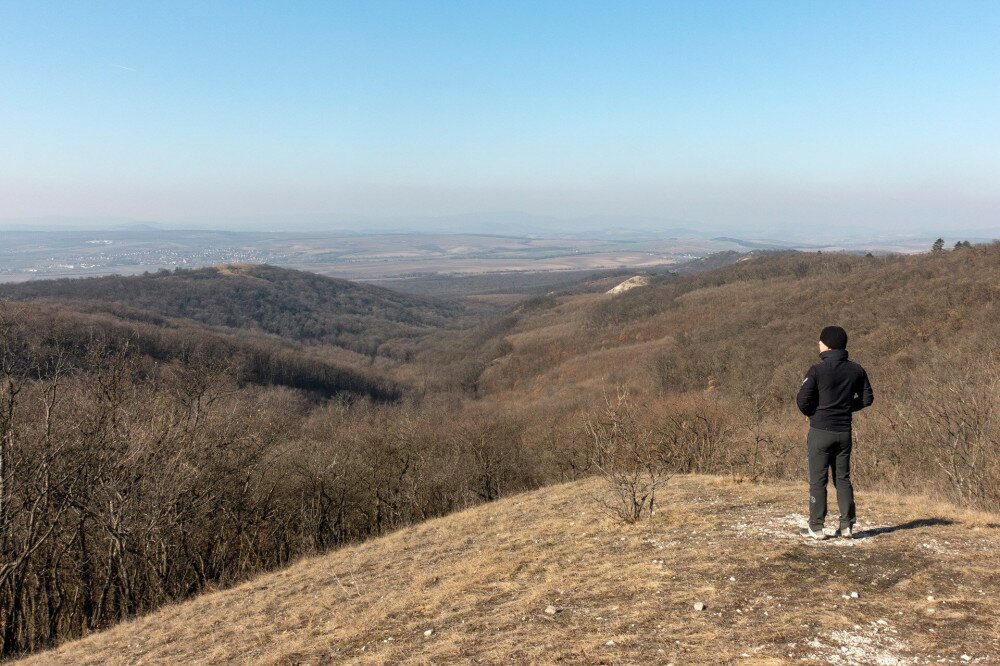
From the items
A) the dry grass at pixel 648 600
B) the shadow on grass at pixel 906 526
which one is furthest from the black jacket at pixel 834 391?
the shadow on grass at pixel 906 526

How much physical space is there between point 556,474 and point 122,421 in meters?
25.9

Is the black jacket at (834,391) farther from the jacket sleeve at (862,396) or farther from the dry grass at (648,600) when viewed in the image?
the dry grass at (648,600)

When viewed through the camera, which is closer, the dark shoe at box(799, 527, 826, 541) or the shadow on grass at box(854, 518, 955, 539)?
the dark shoe at box(799, 527, 826, 541)

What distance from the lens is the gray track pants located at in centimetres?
774

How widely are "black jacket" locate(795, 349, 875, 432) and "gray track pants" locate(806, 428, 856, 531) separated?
15cm

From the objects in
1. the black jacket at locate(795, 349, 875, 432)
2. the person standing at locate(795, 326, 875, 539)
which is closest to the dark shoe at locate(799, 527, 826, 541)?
the person standing at locate(795, 326, 875, 539)

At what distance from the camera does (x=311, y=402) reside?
298ft

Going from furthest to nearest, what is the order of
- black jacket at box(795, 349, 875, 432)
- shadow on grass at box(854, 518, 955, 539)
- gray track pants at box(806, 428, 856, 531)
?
shadow on grass at box(854, 518, 955, 539) → gray track pants at box(806, 428, 856, 531) → black jacket at box(795, 349, 875, 432)

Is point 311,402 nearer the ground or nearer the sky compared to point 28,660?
nearer the ground

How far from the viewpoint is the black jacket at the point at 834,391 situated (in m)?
7.59

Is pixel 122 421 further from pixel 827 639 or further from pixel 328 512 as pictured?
pixel 827 639

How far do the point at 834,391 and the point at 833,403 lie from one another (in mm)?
163

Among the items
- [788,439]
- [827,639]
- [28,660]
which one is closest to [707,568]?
[827,639]

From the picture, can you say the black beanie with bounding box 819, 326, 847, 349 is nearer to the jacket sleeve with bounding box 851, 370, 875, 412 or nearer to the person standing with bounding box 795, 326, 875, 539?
the person standing with bounding box 795, 326, 875, 539
